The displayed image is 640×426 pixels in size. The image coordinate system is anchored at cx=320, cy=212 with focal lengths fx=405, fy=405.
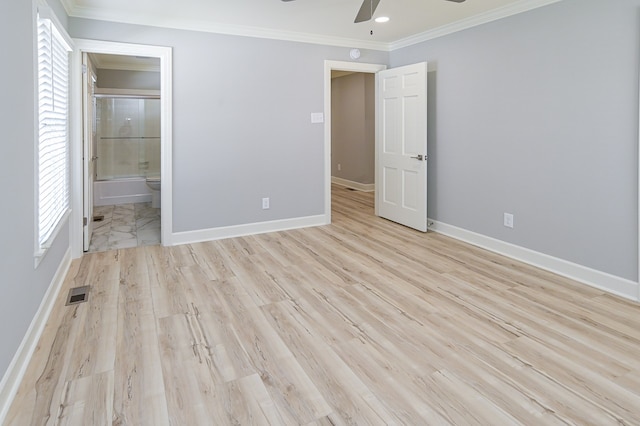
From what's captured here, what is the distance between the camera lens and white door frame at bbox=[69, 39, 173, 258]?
378 cm

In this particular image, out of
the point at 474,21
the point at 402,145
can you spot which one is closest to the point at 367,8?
the point at 474,21

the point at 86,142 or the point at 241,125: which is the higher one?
the point at 241,125

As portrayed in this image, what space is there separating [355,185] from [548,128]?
4900mm

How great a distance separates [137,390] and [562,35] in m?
3.90

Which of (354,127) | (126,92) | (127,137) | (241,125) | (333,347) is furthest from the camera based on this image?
(354,127)

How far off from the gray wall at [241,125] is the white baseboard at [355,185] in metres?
2.71

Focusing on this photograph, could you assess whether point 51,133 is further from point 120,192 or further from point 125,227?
point 120,192

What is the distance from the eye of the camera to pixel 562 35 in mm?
3309

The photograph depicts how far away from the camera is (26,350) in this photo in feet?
6.93

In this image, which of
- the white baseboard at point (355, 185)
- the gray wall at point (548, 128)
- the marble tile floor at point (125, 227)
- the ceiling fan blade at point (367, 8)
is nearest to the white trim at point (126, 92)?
the marble tile floor at point (125, 227)

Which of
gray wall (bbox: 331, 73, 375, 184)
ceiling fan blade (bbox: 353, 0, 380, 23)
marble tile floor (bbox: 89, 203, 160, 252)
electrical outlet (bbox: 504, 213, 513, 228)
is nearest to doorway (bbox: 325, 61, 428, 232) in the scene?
electrical outlet (bbox: 504, 213, 513, 228)

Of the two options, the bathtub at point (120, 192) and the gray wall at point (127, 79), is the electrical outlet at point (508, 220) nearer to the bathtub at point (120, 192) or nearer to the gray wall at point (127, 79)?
the bathtub at point (120, 192)

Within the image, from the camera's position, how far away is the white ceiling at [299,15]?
141 inches

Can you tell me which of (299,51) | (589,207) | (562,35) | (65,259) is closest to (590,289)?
(589,207)
